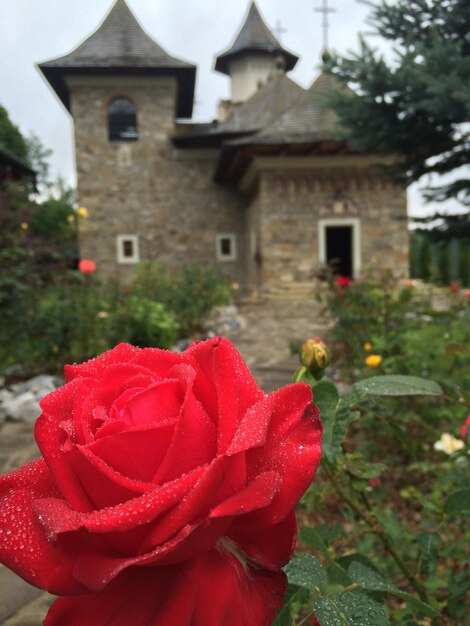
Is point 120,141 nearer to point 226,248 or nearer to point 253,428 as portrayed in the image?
point 226,248

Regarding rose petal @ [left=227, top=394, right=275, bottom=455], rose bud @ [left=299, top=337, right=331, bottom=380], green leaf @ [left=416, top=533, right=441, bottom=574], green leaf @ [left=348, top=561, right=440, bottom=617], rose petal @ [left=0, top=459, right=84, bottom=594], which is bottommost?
green leaf @ [left=416, top=533, right=441, bottom=574]

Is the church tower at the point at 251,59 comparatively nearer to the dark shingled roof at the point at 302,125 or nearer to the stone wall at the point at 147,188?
the stone wall at the point at 147,188

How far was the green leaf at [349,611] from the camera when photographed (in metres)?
0.49

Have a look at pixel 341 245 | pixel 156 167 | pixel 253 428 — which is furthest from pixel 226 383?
pixel 341 245

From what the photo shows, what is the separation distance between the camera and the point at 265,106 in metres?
15.4

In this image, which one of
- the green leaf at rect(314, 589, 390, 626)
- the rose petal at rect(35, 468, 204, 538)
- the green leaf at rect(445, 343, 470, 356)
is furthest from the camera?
the green leaf at rect(445, 343, 470, 356)

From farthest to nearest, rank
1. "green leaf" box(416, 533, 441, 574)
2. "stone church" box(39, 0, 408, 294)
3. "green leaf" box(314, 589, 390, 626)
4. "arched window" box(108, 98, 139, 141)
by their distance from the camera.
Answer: "arched window" box(108, 98, 139, 141) → "stone church" box(39, 0, 408, 294) → "green leaf" box(416, 533, 441, 574) → "green leaf" box(314, 589, 390, 626)

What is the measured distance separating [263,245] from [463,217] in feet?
24.9

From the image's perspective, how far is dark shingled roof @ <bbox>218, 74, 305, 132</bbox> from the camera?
49.1 feet

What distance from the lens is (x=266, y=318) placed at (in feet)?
32.7

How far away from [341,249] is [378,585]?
15.0 meters

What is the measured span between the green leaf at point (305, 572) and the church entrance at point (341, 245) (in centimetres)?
932

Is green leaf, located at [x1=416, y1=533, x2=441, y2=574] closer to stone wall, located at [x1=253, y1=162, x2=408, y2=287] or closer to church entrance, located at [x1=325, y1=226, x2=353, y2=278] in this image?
stone wall, located at [x1=253, y1=162, x2=408, y2=287]

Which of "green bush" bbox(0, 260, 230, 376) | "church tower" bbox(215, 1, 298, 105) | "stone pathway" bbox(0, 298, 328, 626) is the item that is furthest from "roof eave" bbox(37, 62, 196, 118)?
"green bush" bbox(0, 260, 230, 376)
